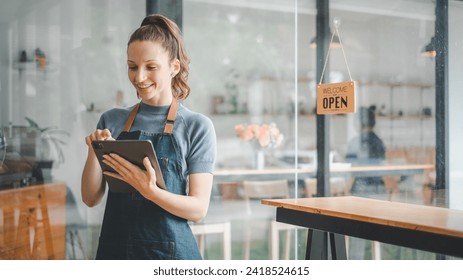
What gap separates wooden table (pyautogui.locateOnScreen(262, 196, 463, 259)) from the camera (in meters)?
2.40

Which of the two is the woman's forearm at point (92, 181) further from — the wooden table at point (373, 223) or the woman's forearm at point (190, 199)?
the wooden table at point (373, 223)

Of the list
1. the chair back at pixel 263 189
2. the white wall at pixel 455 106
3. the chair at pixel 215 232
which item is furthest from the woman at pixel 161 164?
the chair back at pixel 263 189

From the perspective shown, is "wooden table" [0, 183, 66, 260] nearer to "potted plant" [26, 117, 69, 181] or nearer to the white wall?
"potted plant" [26, 117, 69, 181]

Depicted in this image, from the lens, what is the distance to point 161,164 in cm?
268

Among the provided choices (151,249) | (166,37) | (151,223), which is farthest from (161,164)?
(166,37)

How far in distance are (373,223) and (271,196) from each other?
1925mm

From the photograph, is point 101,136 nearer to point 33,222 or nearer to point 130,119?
point 130,119

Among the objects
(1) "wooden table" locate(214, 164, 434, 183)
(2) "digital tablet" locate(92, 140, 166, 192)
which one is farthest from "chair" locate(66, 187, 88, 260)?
(2) "digital tablet" locate(92, 140, 166, 192)

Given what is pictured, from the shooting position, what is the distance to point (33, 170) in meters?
3.82

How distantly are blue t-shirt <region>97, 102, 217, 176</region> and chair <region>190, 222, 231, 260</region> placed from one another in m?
1.47

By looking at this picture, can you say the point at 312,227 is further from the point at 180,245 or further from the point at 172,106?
the point at 172,106

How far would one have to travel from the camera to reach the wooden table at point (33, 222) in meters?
3.72

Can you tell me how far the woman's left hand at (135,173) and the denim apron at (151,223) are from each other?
111mm

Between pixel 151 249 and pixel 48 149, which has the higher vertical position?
pixel 48 149
